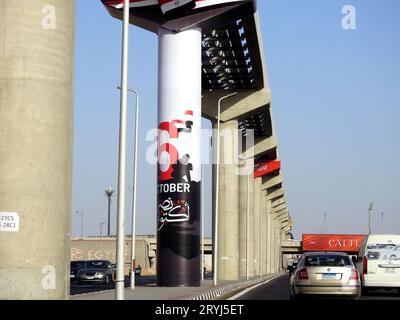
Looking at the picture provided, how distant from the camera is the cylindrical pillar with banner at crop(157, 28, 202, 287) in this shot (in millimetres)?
37375

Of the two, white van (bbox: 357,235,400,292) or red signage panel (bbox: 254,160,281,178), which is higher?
red signage panel (bbox: 254,160,281,178)

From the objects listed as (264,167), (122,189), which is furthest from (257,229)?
(122,189)

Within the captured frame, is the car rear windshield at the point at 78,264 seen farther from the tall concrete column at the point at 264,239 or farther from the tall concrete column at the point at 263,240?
the tall concrete column at the point at 264,239

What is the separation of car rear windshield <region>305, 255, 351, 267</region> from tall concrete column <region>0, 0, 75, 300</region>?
28.2 ft

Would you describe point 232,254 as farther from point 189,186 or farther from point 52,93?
point 52,93

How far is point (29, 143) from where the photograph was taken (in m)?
18.0

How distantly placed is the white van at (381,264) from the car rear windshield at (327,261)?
18.0 ft

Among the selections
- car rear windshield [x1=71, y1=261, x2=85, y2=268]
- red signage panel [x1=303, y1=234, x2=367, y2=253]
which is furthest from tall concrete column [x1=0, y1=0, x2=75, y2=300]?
red signage panel [x1=303, y1=234, x2=367, y2=253]

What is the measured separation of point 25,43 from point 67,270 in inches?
200

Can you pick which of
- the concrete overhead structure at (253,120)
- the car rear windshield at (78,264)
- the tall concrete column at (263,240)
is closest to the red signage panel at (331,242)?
the concrete overhead structure at (253,120)

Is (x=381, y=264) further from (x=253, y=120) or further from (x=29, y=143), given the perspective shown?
(x=253, y=120)

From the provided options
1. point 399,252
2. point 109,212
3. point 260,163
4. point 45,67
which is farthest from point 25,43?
point 109,212

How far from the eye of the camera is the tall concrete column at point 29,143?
17.9 metres

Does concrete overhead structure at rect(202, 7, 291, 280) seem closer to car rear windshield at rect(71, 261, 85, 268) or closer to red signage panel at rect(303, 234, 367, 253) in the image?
car rear windshield at rect(71, 261, 85, 268)
